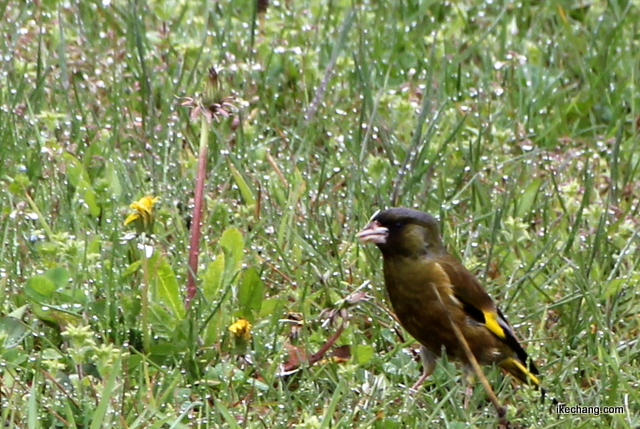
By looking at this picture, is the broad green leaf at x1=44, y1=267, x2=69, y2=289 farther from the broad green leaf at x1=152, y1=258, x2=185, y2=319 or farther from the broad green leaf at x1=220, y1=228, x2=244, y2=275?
the broad green leaf at x1=220, y1=228, x2=244, y2=275

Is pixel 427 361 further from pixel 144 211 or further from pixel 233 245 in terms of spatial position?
pixel 144 211

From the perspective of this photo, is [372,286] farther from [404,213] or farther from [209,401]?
[209,401]

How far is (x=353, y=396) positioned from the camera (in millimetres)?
3807

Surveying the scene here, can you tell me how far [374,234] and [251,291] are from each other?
46 cm

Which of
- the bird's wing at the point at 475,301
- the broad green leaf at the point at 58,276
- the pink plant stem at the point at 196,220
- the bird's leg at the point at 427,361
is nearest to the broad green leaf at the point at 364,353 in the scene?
the bird's leg at the point at 427,361

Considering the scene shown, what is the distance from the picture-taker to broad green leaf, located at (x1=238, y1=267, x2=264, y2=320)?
13.4 ft

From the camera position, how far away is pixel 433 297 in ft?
13.7

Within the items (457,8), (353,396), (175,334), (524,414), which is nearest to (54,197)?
(175,334)

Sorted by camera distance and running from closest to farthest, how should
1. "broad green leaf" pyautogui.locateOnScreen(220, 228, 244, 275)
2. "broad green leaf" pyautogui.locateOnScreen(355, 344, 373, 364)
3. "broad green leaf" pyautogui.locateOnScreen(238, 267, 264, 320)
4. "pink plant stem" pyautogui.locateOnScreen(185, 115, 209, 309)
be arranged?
1. "pink plant stem" pyautogui.locateOnScreen(185, 115, 209, 309)
2. "broad green leaf" pyautogui.locateOnScreen(355, 344, 373, 364)
3. "broad green leaf" pyautogui.locateOnScreen(238, 267, 264, 320)
4. "broad green leaf" pyautogui.locateOnScreen(220, 228, 244, 275)

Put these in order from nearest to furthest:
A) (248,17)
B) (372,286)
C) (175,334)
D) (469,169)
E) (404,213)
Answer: (175,334) → (404,213) → (372,286) → (469,169) → (248,17)

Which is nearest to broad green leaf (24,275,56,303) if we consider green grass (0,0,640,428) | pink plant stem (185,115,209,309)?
green grass (0,0,640,428)

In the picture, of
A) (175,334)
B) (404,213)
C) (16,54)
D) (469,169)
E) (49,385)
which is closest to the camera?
(49,385)

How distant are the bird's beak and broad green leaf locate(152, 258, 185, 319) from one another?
24.8 inches

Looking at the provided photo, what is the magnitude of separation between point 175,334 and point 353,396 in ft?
1.93
